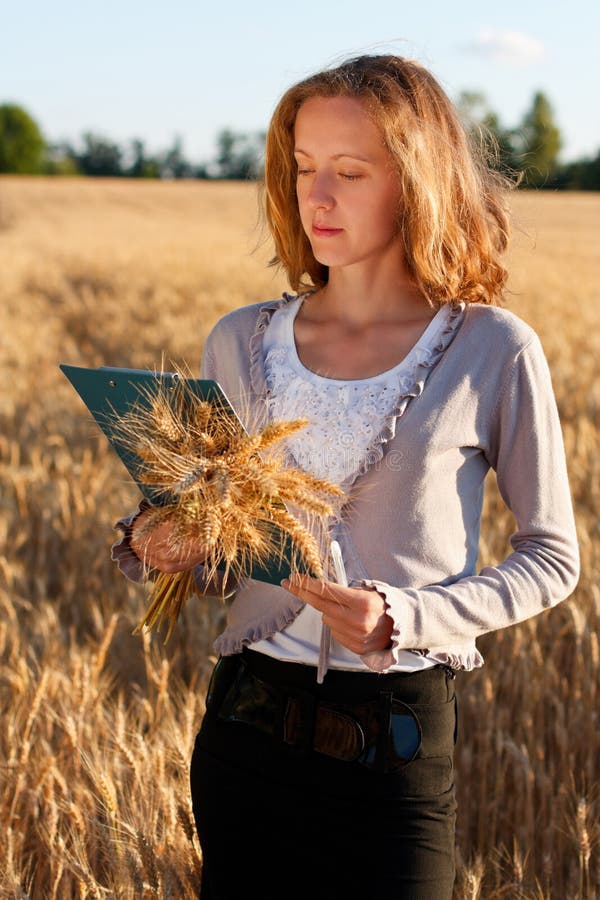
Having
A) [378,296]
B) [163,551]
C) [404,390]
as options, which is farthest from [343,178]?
[163,551]

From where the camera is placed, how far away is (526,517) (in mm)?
1401

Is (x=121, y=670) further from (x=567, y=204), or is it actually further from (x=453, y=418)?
(x=567, y=204)

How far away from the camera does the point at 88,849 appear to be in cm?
197

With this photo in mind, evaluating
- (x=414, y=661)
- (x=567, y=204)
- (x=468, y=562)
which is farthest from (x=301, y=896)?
(x=567, y=204)

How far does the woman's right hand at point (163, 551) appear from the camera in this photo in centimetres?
129

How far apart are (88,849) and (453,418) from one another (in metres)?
1.15

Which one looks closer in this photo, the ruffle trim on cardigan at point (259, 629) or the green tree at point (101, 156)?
the ruffle trim on cardigan at point (259, 629)

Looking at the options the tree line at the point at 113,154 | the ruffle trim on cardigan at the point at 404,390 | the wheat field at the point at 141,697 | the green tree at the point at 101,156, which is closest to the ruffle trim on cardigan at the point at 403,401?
the ruffle trim on cardigan at the point at 404,390

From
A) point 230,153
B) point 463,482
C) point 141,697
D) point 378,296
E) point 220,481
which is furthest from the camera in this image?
point 230,153

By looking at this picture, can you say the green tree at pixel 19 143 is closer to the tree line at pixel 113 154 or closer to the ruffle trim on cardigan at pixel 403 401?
the tree line at pixel 113 154

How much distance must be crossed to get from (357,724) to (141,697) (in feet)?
4.26

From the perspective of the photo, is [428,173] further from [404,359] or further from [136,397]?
[136,397]

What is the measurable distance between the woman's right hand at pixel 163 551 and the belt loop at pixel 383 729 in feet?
0.97

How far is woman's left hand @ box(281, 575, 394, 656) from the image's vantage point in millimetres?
1209
